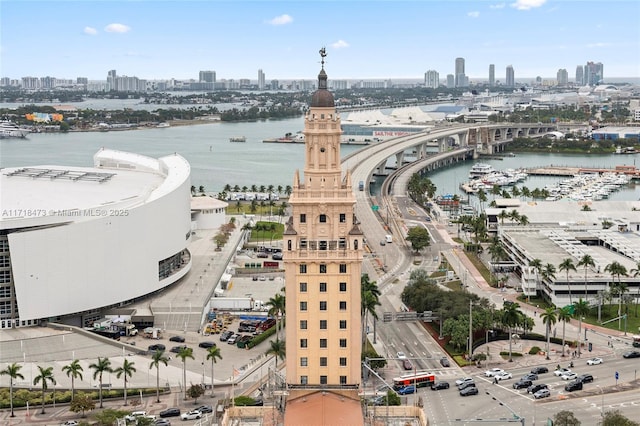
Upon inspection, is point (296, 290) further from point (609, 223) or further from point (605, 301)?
point (609, 223)

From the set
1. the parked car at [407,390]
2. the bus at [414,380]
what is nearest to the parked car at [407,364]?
the bus at [414,380]

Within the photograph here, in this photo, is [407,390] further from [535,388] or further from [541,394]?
[541,394]

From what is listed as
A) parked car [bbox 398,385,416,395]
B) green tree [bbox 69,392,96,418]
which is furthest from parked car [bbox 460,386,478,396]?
green tree [bbox 69,392,96,418]

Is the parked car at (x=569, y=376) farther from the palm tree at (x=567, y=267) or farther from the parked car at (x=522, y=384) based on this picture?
the palm tree at (x=567, y=267)

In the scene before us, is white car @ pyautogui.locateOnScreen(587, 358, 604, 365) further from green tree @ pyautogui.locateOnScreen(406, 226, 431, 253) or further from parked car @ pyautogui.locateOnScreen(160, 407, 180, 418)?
green tree @ pyautogui.locateOnScreen(406, 226, 431, 253)

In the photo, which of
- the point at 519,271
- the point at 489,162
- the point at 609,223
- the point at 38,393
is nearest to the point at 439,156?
the point at 489,162
